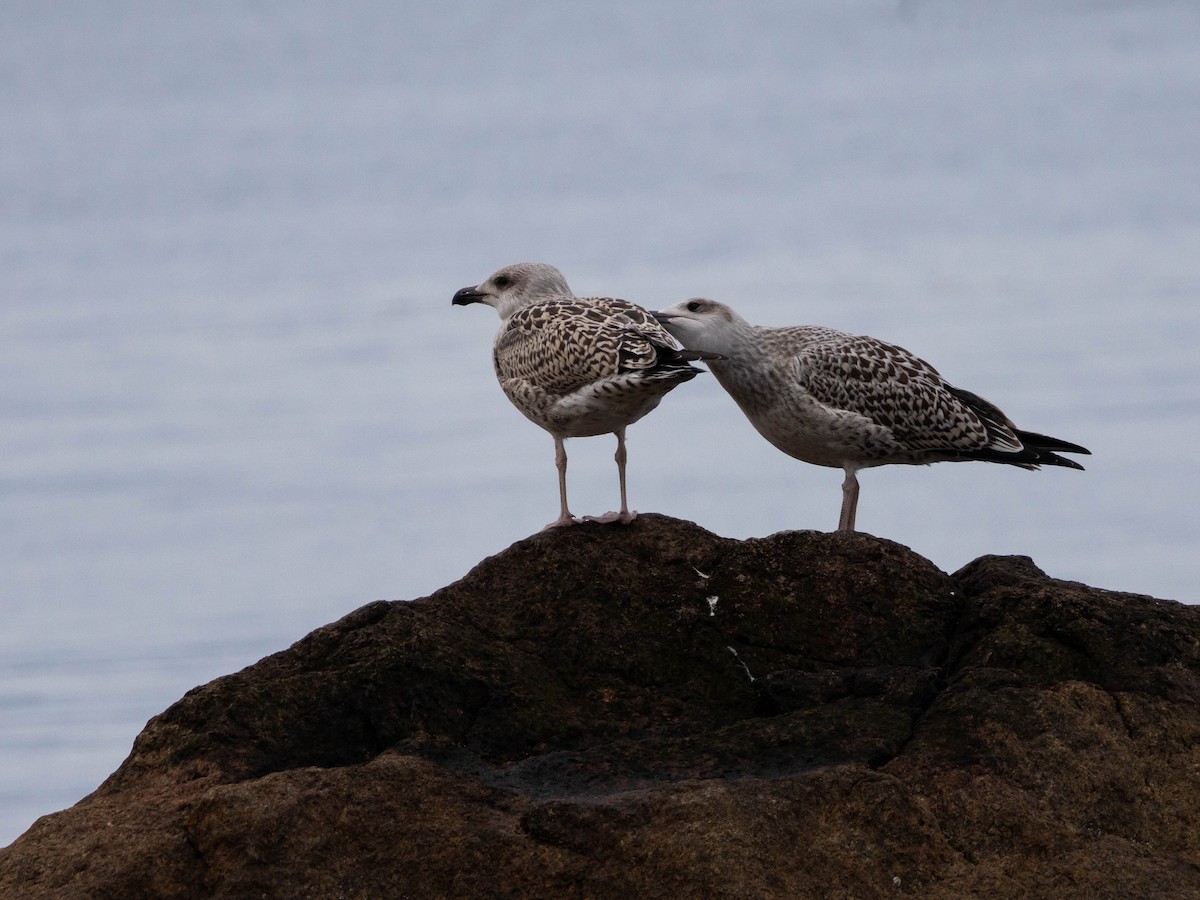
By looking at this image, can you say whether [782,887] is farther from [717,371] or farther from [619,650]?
[717,371]

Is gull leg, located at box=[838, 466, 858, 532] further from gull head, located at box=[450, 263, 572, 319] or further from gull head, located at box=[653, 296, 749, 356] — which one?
gull head, located at box=[450, 263, 572, 319]

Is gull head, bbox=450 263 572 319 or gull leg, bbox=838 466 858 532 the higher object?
gull head, bbox=450 263 572 319

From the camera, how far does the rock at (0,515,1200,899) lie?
8.12 metres

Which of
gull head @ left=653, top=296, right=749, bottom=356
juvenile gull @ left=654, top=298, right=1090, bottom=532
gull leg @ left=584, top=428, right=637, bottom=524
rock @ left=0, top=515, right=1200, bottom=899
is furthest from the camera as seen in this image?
juvenile gull @ left=654, top=298, right=1090, bottom=532

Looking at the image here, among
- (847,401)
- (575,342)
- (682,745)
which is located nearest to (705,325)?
(847,401)

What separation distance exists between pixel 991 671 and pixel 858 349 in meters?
5.73

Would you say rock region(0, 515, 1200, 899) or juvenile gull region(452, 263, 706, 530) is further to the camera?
juvenile gull region(452, 263, 706, 530)

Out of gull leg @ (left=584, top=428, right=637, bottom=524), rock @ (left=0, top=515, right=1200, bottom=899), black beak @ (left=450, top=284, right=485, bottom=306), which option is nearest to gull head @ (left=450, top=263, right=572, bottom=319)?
black beak @ (left=450, top=284, right=485, bottom=306)

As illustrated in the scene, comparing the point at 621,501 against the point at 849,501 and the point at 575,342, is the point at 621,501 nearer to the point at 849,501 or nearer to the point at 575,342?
the point at 575,342

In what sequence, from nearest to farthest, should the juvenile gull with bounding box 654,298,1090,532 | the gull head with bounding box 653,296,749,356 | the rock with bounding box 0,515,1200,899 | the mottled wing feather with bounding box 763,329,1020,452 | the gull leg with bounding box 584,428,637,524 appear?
the rock with bounding box 0,515,1200,899
the gull leg with bounding box 584,428,637,524
the gull head with bounding box 653,296,749,356
the juvenile gull with bounding box 654,298,1090,532
the mottled wing feather with bounding box 763,329,1020,452

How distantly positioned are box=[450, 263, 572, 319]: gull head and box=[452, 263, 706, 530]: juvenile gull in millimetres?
402

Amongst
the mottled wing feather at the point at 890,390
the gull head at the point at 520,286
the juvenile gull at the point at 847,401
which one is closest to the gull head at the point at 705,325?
the juvenile gull at the point at 847,401

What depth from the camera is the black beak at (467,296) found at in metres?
14.0

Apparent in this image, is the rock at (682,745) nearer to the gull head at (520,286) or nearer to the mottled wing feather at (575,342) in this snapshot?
the mottled wing feather at (575,342)
